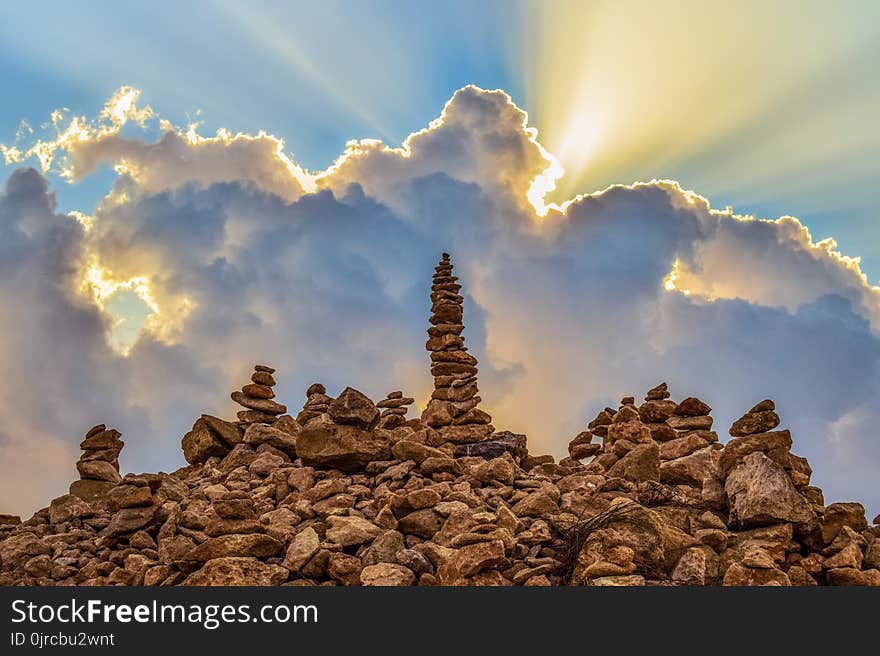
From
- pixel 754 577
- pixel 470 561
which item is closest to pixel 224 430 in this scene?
pixel 470 561

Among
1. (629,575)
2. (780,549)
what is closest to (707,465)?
(780,549)

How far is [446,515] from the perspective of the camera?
1574cm

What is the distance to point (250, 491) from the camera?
19.5m

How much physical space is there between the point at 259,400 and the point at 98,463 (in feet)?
17.9

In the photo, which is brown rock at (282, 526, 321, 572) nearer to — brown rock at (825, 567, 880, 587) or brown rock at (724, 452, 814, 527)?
brown rock at (724, 452, 814, 527)

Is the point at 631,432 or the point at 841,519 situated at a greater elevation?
the point at 631,432

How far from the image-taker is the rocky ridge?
13.9 m

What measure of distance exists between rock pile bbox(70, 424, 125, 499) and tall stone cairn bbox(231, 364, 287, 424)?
13.2 ft

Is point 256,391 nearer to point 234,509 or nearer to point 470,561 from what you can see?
point 234,509

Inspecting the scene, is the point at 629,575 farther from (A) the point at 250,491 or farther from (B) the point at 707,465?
(A) the point at 250,491

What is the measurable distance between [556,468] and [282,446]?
8.22m

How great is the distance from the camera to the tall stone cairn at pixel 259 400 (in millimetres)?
26359

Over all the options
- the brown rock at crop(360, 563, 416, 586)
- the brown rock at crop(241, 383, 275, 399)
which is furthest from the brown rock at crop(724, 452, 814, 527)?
the brown rock at crop(241, 383, 275, 399)

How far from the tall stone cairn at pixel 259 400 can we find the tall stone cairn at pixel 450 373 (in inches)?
209
